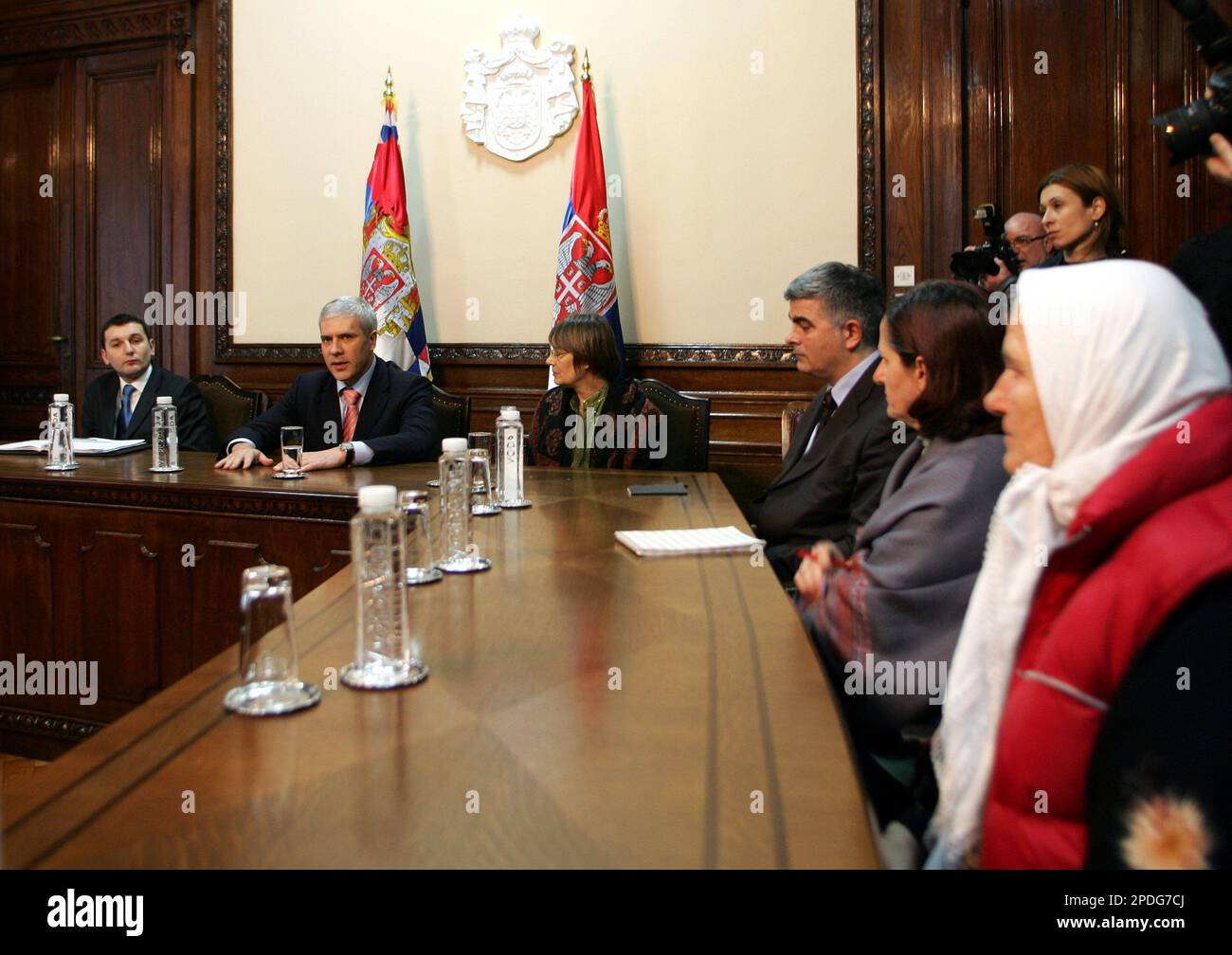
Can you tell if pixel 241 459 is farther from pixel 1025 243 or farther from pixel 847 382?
pixel 1025 243

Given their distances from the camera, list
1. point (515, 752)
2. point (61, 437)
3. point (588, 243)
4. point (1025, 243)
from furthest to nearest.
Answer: point (588, 243) → point (1025, 243) → point (61, 437) → point (515, 752)

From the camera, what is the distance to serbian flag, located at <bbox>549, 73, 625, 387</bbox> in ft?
15.4

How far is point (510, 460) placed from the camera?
8.47 feet

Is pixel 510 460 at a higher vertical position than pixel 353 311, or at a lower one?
lower

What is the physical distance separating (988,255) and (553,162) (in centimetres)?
223

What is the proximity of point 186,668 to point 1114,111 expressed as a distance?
13.8 feet

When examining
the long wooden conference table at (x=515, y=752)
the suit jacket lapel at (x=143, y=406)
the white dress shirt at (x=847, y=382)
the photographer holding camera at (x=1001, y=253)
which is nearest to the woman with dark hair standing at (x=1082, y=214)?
the photographer holding camera at (x=1001, y=253)

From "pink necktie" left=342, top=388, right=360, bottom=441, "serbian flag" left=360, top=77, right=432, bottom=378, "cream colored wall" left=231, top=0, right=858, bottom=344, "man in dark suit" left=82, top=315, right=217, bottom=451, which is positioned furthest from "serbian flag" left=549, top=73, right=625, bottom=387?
"man in dark suit" left=82, top=315, right=217, bottom=451

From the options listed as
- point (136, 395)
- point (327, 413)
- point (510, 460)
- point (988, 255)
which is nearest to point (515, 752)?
point (510, 460)

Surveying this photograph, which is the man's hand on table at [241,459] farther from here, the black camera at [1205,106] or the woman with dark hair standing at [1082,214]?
the woman with dark hair standing at [1082,214]

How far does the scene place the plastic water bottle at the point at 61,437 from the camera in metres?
3.19
